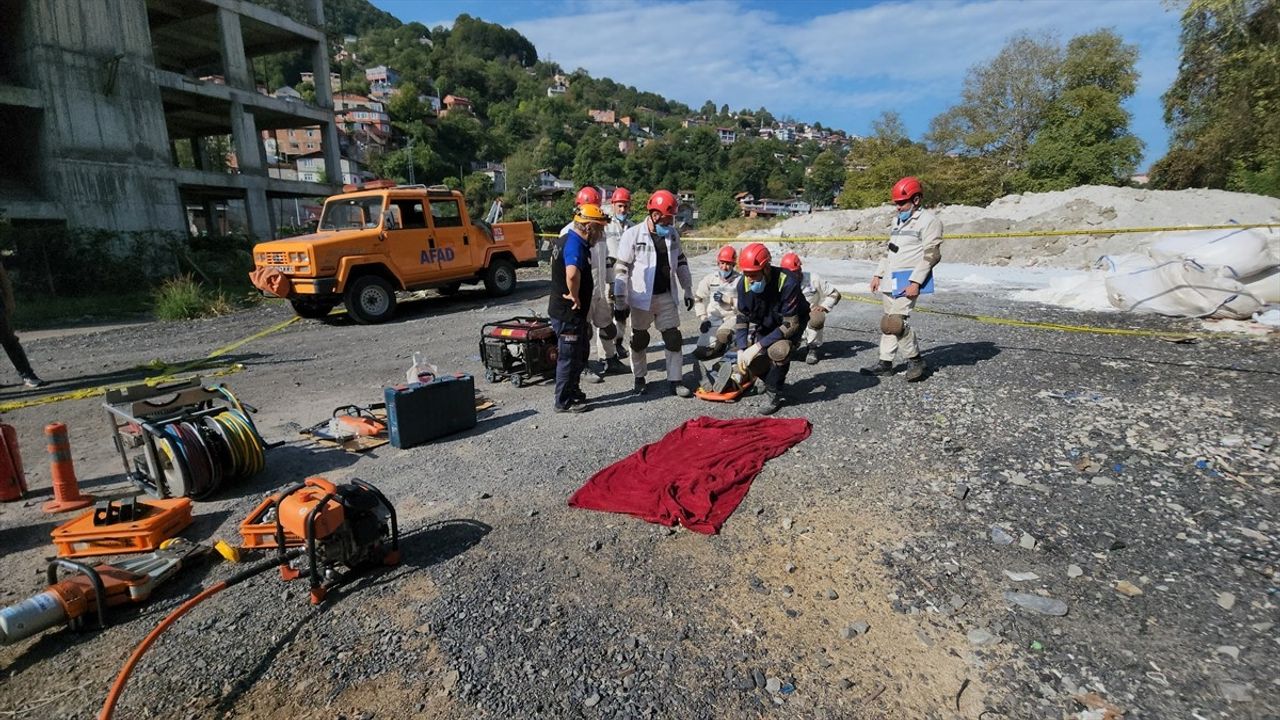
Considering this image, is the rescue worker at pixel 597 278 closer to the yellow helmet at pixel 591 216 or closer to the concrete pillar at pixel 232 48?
the yellow helmet at pixel 591 216

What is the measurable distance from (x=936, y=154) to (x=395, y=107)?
82517 mm

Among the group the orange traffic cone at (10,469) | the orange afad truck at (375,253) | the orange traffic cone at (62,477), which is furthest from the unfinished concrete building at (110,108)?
the orange traffic cone at (62,477)

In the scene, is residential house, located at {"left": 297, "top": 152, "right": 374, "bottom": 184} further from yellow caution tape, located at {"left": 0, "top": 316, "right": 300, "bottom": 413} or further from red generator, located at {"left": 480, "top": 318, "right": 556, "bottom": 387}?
red generator, located at {"left": 480, "top": 318, "right": 556, "bottom": 387}

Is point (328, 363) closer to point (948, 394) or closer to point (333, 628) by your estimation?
point (333, 628)

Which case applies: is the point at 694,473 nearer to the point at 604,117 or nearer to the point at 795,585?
the point at 795,585

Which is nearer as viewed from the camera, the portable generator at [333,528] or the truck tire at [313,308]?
the portable generator at [333,528]

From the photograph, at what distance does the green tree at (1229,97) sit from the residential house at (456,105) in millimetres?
111982

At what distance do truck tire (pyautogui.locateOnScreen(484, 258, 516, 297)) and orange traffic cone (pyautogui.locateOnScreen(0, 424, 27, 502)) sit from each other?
866 centimetres

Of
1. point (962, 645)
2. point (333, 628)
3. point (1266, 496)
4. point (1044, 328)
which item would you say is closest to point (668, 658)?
point (962, 645)

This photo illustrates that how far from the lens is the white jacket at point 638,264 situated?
5.51 meters

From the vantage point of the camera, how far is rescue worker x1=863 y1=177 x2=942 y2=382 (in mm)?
5480

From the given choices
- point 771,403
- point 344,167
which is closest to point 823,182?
point 344,167

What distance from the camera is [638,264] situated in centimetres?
555

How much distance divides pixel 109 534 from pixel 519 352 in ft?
12.2
